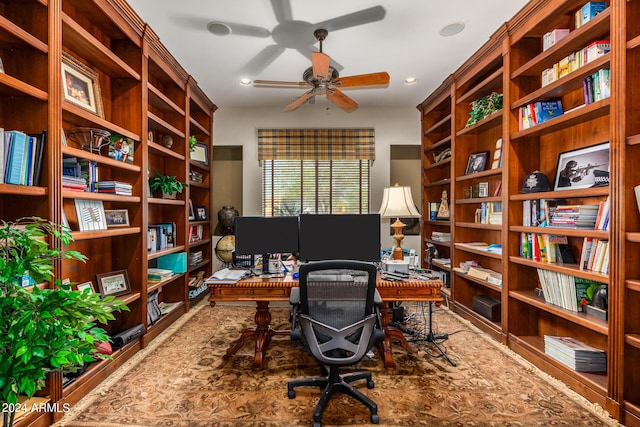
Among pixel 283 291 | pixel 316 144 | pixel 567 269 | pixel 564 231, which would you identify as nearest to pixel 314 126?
pixel 316 144

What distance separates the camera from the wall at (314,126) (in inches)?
192

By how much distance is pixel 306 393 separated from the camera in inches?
80.5

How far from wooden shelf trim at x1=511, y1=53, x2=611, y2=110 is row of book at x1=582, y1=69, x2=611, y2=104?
32 millimetres

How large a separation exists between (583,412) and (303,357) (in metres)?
1.83

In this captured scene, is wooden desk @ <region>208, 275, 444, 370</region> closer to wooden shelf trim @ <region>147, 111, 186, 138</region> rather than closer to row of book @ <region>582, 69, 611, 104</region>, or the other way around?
row of book @ <region>582, 69, 611, 104</region>

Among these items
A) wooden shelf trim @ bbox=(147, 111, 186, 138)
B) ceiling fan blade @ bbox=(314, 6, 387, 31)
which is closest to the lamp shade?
→ ceiling fan blade @ bbox=(314, 6, 387, 31)

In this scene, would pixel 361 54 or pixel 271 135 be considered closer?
pixel 361 54

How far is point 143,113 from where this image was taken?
8.93ft

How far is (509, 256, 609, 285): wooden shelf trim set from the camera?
1927 mm

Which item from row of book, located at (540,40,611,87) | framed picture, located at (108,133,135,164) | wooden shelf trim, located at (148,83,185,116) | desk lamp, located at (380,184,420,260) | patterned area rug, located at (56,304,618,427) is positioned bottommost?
patterned area rug, located at (56,304,618,427)

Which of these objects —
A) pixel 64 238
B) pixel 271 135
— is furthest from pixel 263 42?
pixel 64 238

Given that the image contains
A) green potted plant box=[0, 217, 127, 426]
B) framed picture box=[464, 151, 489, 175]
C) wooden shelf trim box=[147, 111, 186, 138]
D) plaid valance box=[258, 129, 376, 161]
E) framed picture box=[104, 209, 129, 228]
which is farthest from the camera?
plaid valance box=[258, 129, 376, 161]

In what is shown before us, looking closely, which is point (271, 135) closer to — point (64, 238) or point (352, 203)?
point (352, 203)

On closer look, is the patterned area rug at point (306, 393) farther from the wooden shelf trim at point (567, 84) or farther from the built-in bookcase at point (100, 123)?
the wooden shelf trim at point (567, 84)
